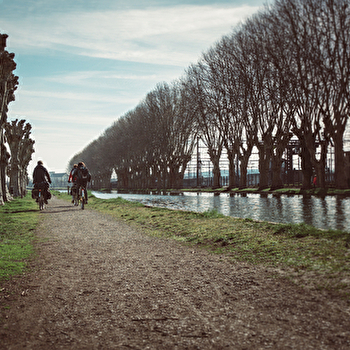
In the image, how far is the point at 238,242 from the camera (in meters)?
7.04

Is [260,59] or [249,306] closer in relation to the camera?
[249,306]

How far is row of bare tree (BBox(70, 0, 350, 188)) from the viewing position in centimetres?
2402

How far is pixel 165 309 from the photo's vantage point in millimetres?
3793

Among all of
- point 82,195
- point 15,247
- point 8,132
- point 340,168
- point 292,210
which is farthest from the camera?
point 8,132

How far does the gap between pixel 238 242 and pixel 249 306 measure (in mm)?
3303

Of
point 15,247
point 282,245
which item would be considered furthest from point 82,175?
point 282,245

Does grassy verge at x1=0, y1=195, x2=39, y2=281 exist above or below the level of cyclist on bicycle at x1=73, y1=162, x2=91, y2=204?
below

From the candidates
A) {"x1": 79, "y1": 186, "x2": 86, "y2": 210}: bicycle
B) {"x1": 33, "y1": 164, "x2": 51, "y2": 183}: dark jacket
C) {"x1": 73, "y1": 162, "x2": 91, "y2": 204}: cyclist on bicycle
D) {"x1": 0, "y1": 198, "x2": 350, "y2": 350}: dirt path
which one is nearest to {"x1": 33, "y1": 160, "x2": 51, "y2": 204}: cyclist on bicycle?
{"x1": 33, "y1": 164, "x2": 51, "y2": 183}: dark jacket

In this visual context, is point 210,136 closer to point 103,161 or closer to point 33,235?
point 33,235

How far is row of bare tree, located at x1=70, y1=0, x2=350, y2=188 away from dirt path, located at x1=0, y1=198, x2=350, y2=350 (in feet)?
70.7

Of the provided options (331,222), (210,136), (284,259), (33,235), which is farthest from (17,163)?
(284,259)

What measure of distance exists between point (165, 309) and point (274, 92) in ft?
88.7

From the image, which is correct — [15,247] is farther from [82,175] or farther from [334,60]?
[334,60]

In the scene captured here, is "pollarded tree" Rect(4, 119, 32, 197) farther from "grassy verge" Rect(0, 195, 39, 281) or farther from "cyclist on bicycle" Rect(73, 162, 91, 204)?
"grassy verge" Rect(0, 195, 39, 281)
